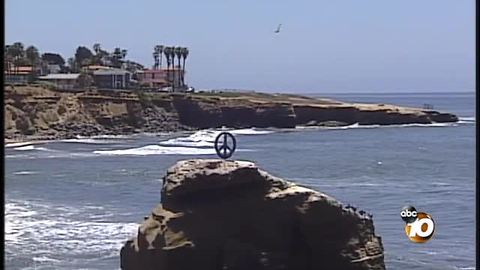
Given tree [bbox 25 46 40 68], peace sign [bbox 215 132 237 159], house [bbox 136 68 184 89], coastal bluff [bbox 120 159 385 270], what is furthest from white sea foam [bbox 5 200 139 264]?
house [bbox 136 68 184 89]

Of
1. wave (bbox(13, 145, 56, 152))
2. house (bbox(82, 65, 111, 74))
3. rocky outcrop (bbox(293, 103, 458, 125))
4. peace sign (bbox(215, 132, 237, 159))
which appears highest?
house (bbox(82, 65, 111, 74))

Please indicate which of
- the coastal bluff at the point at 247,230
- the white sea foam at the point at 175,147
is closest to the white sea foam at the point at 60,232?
the coastal bluff at the point at 247,230

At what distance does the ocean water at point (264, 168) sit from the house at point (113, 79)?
1978mm

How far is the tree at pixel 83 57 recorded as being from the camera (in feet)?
77.8

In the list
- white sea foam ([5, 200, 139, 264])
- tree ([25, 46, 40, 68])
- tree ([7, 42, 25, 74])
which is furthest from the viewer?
tree ([25, 46, 40, 68])

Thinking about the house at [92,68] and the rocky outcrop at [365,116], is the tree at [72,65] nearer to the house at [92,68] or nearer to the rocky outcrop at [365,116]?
the house at [92,68]

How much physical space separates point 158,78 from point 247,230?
22401 mm

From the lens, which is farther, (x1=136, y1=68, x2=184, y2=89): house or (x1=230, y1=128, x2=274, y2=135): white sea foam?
(x1=136, y1=68, x2=184, y2=89): house

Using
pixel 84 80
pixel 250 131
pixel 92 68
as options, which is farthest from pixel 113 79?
pixel 250 131

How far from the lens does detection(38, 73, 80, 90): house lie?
23469 mm

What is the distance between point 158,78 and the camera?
25.5 m

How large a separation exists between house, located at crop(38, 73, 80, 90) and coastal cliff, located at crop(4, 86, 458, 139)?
42 cm

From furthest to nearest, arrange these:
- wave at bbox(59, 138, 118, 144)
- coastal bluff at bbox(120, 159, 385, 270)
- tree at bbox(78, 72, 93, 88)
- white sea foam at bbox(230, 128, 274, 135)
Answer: tree at bbox(78, 72, 93, 88) → white sea foam at bbox(230, 128, 274, 135) → wave at bbox(59, 138, 118, 144) → coastal bluff at bbox(120, 159, 385, 270)

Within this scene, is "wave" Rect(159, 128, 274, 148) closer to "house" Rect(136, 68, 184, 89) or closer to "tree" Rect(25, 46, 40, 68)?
"house" Rect(136, 68, 184, 89)
